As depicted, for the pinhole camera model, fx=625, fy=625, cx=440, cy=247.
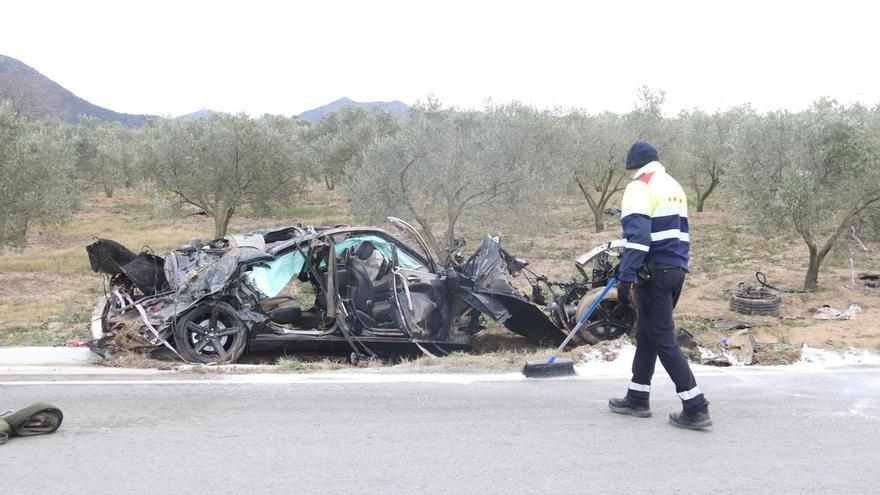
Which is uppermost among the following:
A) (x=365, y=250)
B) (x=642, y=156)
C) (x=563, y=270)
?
(x=642, y=156)

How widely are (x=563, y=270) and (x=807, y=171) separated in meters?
5.69

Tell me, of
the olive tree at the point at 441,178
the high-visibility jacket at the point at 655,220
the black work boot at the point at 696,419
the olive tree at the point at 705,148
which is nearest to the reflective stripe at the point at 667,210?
the high-visibility jacket at the point at 655,220

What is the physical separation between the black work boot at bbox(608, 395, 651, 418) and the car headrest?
3.46 metres

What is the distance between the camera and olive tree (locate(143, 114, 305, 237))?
61.7 feet

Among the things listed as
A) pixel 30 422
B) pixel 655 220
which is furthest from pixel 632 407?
pixel 30 422

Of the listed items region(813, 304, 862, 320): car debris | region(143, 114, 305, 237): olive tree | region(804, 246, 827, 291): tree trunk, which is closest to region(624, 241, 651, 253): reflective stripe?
region(813, 304, 862, 320): car debris

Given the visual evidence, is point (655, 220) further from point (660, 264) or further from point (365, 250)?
point (365, 250)

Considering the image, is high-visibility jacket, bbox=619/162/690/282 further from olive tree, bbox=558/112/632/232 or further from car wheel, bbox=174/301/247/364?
olive tree, bbox=558/112/632/232

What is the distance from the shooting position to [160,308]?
657 centimetres

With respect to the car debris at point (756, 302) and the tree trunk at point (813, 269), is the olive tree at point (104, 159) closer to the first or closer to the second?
the car debris at point (756, 302)

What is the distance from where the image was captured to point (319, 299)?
7.20m

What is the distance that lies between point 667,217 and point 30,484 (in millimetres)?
3944

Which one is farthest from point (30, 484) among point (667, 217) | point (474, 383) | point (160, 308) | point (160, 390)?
point (667, 217)

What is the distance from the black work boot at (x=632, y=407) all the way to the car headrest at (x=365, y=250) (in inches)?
136
